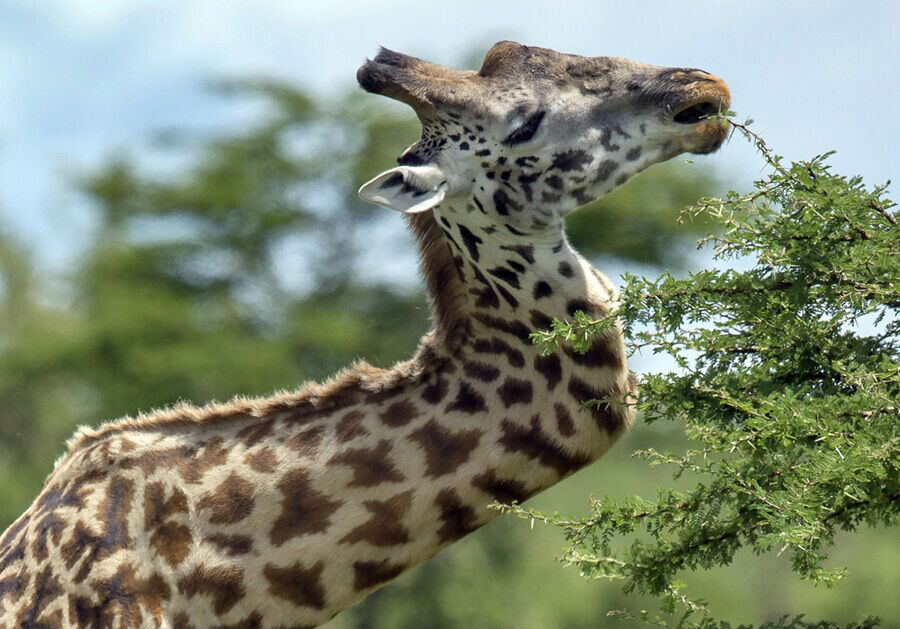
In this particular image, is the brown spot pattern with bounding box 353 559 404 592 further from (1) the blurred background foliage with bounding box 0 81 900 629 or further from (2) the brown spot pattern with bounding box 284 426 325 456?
(1) the blurred background foliage with bounding box 0 81 900 629

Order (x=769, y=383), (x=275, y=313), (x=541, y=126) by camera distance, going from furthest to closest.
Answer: (x=275, y=313)
(x=541, y=126)
(x=769, y=383)

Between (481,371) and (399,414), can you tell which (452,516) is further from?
(481,371)

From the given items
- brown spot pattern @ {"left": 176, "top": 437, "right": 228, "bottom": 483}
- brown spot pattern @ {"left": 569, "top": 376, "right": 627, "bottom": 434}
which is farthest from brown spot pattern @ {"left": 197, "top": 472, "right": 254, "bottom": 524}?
brown spot pattern @ {"left": 569, "top": 376, "right": 627, "bottom": 434}

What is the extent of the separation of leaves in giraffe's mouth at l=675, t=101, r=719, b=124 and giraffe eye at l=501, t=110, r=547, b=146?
1.84ft

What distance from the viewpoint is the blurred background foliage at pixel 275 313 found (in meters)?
28.1

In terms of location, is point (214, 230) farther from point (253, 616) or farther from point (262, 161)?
point (253, 616)

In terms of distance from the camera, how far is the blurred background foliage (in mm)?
28078

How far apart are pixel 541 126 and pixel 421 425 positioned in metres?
1.32

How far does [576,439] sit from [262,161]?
87.3 ft

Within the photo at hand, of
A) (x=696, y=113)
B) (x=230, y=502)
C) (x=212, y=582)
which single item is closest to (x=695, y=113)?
(x=696, y=113)

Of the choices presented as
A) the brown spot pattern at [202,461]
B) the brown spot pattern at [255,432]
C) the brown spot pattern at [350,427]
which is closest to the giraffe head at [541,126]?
the brown spot pattern at [350,427]

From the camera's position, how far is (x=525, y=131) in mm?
6500

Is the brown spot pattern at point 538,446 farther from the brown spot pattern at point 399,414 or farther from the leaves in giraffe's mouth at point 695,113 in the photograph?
the leaves in giraffe's mouth at point 695,113

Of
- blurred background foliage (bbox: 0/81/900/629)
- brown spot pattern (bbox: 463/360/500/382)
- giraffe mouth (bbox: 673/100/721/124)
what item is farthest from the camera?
blurred background foliage (bbox: 0/81/900/629)
